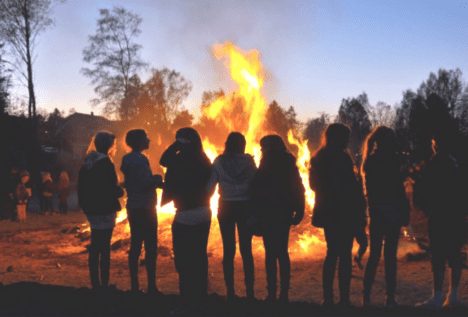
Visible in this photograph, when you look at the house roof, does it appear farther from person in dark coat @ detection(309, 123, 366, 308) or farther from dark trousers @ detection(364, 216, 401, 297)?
dark trousers @ detection(364, 216, 401, 297)

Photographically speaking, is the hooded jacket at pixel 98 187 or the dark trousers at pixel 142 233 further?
the dark trousers at pixel 142 233

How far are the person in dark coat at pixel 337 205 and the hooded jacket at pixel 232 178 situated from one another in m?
0.86

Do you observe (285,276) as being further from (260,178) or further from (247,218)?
(260,178)

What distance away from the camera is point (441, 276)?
4793 mm

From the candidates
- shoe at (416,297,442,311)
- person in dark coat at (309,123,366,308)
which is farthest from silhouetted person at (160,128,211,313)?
shoe at (416,297,442,311)

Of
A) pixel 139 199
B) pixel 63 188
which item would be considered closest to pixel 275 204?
pixel 139 199

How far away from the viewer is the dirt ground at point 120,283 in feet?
15.3

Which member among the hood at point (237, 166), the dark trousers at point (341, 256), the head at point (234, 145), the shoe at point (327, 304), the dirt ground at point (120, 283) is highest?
the head at point (234, 145)

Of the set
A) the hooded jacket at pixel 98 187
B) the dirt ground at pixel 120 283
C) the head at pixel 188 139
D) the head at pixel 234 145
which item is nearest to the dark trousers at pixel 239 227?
the dirt ground at pixel 120 283

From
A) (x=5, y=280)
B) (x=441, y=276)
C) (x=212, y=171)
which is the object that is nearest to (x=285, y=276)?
(x=212, y=171)

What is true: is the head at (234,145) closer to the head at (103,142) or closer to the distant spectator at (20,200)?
the head at (103,142)

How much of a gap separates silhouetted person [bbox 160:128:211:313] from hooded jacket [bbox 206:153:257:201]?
0.24 metres

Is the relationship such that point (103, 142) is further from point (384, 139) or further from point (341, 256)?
point (384, 139)

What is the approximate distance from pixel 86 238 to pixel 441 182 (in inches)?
373
